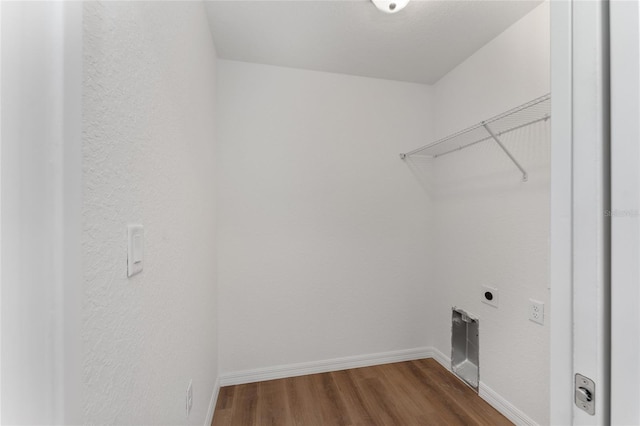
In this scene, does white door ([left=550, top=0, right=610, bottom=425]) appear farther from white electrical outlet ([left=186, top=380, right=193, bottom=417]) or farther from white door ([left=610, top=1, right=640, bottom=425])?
white electrical outlet ([left=186, top=380, right=193, bottom=417])

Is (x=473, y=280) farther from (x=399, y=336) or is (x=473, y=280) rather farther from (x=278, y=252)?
(x=278, y=252)

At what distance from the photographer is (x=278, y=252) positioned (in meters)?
1.96

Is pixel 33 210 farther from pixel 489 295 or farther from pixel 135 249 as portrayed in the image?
pixel 489 295

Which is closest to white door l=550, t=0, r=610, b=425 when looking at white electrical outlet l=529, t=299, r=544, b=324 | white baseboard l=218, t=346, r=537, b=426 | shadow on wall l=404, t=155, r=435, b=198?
white electrical outlet l=529, t=299, r=544, b=324

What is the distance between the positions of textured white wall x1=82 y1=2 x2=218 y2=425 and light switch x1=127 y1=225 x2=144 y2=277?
2 cm

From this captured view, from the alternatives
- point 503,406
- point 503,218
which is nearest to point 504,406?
point 503,406

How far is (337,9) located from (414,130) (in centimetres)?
112

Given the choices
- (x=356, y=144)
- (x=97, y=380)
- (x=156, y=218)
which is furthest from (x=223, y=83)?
(x=97, y=380)

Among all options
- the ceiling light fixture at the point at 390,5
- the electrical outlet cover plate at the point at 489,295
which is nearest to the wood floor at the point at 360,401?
the electrical outlet cover plate at the point at 489,295

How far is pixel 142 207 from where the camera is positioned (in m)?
0.68

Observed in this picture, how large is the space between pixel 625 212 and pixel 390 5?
1408mm

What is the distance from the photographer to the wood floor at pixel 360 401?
153 centimetres

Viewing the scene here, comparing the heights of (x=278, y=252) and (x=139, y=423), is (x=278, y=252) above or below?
above

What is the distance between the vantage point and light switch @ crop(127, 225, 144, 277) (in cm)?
60
